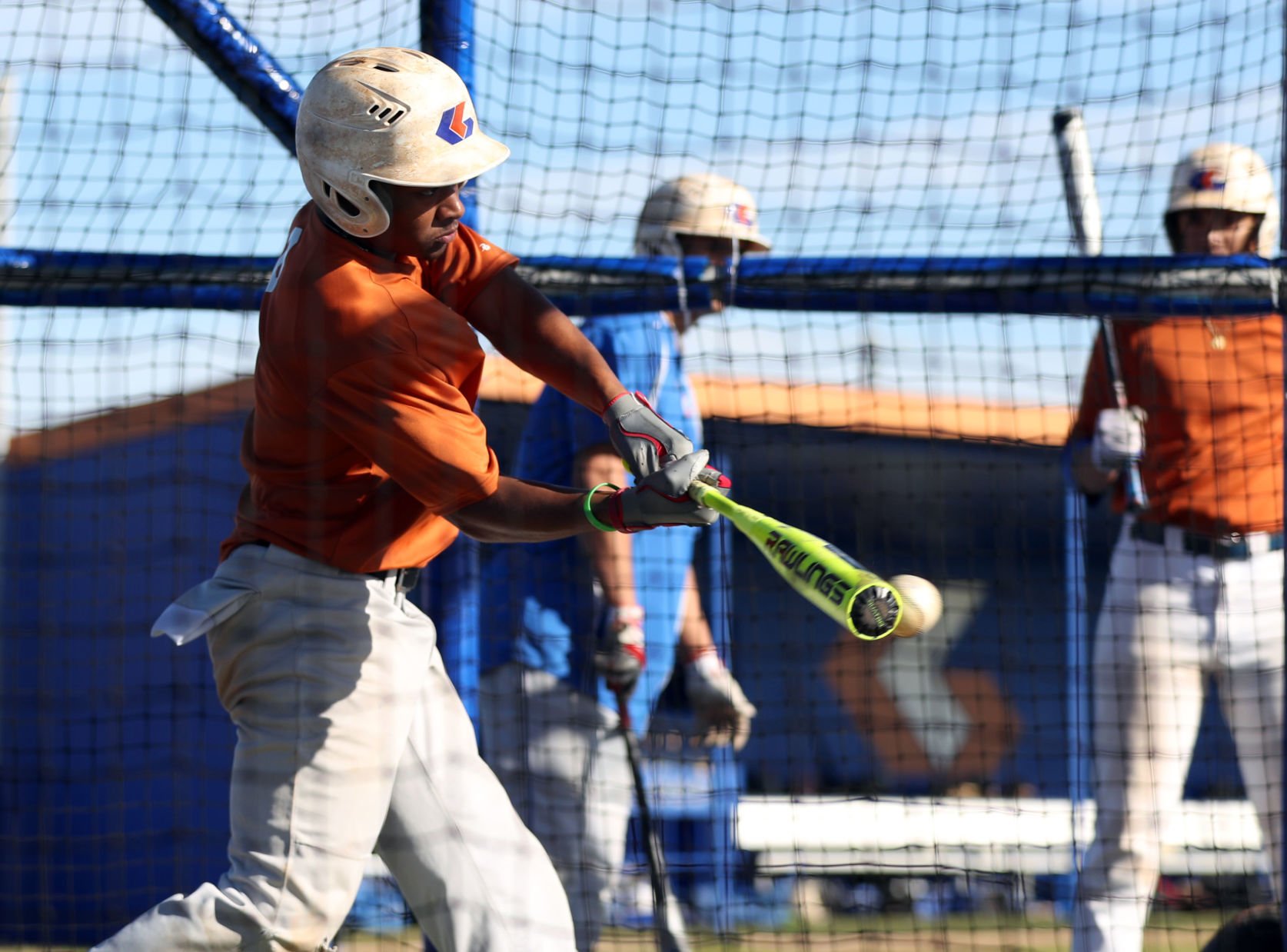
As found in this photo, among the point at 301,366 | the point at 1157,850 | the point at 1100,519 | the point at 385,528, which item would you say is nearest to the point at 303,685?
the point at 385,528

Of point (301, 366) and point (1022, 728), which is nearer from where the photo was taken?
point (301, 366)

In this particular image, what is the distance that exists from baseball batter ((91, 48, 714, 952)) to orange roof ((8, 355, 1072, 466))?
1368 mm

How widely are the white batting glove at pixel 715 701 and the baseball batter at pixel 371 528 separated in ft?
3.71

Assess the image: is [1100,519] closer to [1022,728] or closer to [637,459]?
[1022,728]

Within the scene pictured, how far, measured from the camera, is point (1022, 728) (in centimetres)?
688

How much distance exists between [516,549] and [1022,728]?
3.73 m

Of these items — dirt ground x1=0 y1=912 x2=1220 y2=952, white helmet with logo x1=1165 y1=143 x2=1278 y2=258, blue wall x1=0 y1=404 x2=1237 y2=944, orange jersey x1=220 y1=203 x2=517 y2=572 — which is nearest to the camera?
orange jersey x1=220 y1=203 x2=517 y2=572

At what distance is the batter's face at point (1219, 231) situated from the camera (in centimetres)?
408

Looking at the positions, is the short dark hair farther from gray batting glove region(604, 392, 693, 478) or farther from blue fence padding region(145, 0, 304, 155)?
blue fence padding region(145, 0, 304, 155)

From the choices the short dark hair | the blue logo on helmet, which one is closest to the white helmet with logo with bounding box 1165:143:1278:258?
the short dark hair

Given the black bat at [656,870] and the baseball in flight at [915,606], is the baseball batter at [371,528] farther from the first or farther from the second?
the black bat at [656,870]

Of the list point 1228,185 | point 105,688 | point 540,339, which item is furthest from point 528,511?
point 105,688

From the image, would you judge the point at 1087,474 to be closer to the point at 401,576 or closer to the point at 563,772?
the point at 563,772

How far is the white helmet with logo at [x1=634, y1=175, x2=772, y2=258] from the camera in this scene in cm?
390
